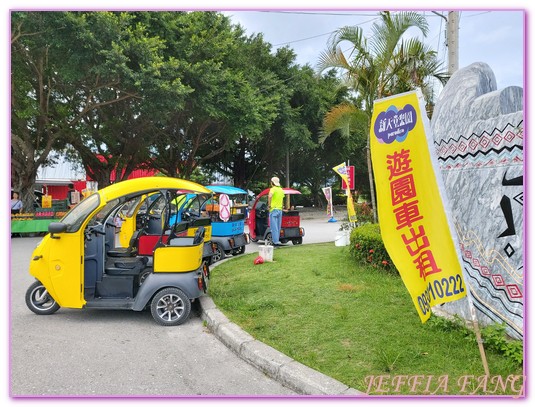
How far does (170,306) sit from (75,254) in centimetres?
133

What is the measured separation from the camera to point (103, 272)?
5527mm

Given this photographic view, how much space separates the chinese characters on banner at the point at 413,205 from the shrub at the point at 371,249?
3222mm

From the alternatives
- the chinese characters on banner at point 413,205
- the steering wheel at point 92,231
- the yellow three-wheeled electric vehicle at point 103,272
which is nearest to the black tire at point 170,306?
the yellow three-wheeled electric vehicle at point 103,272

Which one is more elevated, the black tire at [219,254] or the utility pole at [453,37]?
the utility pole at [453,37]

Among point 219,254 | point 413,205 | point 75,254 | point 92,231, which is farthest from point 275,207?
point 413,205

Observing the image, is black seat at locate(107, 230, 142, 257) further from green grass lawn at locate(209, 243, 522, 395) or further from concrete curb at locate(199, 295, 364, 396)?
concrete curb at locate(199, 295, 364, 396)

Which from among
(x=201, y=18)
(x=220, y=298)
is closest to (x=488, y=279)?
(x=220, y=298)

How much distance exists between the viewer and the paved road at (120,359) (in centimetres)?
357

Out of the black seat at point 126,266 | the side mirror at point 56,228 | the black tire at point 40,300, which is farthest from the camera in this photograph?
the black seat at point 126,266

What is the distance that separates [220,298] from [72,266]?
6.44 ft

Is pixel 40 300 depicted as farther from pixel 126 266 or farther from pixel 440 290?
pixel 440 290

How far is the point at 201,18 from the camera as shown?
18.4 meters

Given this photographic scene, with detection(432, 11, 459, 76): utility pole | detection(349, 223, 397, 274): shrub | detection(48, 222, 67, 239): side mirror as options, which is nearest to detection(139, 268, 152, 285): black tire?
detection(48, 222, 67, 239): side mirror

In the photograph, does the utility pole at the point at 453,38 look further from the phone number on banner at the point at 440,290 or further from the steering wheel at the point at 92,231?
the steering wheel at the point at 92,231
